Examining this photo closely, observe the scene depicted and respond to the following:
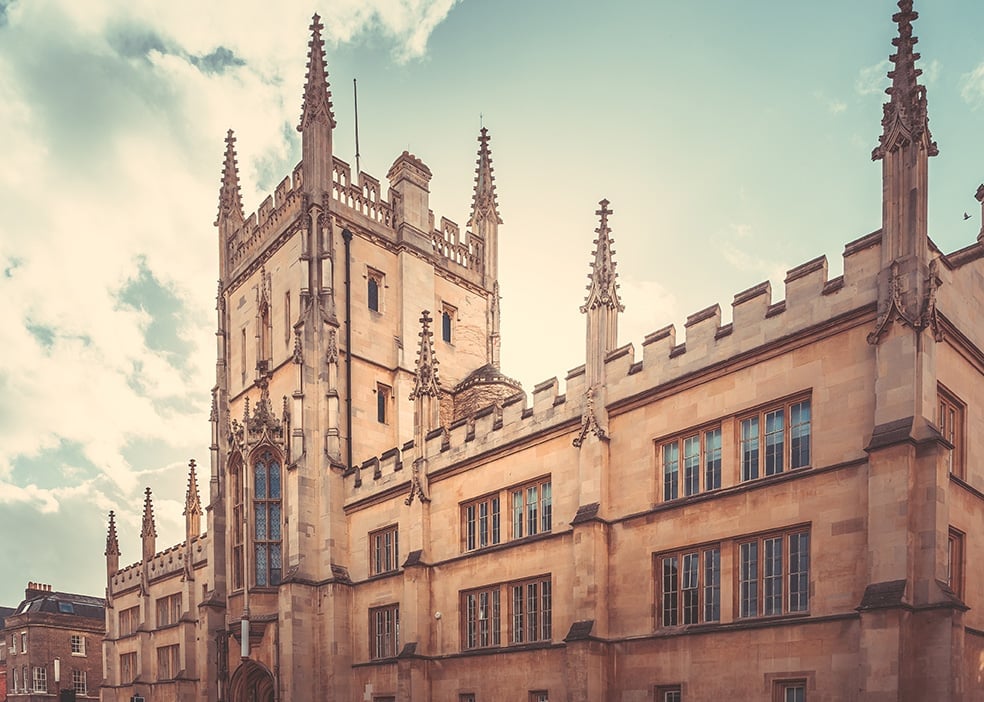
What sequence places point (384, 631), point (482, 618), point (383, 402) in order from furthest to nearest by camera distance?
point (383, 402)
point (384, 631)
point (482, 618)

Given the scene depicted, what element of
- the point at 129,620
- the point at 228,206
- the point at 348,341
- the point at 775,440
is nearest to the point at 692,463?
the point at 775,440

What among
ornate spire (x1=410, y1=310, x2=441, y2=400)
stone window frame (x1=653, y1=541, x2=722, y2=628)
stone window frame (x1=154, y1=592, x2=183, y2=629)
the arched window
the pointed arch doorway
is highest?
Answer: the arched window

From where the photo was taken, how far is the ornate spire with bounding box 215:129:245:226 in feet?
128

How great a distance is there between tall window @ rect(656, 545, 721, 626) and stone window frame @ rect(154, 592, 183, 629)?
29820 millimetres

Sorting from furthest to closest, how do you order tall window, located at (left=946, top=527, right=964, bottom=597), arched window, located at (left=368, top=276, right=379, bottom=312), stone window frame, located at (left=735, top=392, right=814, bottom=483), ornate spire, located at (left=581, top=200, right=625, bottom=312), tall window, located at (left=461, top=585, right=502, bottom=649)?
arched window, located at (left=368, top=276, right=379, bottom=312), tall window, located at (left=461, top=585, right=502, bottom=649), ornate spire, located at (left=581, top=200, right=625, bottom=312), stone window frame, located at (left=735, top=392, right=814, bottom=483), tall window, located at (left=946, top=527, right=964, bottom=597)

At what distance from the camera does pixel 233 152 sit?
40.0m

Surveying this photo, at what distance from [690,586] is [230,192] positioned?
2892 centimetres

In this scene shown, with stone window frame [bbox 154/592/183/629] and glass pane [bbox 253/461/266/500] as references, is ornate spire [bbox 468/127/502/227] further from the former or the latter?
stone window frame [bbox 154/592/183/629]

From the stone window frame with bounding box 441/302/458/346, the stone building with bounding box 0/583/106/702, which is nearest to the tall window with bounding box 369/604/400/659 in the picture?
the stone window frame with bounding box 441/302/458/346

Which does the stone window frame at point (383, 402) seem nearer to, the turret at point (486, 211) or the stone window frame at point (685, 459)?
the turret at point (486, 211)

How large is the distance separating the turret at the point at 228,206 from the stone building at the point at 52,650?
1375 inches

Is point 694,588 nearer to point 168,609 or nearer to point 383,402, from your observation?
point 383,402

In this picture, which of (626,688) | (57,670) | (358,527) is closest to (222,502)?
(358,527)

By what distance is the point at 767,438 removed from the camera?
699 inches
